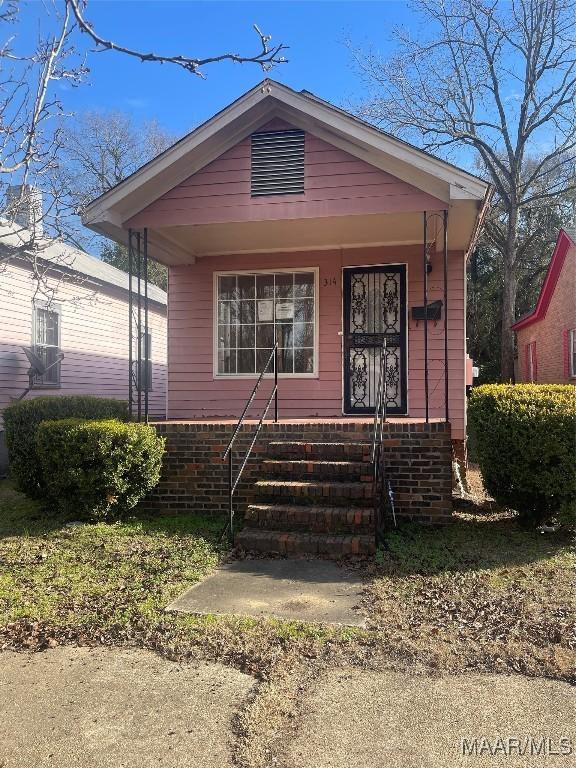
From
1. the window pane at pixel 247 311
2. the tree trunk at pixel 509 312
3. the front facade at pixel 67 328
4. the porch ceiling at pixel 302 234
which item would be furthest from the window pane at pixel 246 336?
the tree trunk at pixel 509 312

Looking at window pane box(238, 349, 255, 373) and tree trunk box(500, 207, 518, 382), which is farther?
tree trunk box(500, 207, 518, 382)

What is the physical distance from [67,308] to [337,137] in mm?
8362

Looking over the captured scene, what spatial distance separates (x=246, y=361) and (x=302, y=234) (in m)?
2.14

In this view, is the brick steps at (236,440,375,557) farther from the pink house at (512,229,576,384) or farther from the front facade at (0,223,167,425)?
the pink house at (512,229,576,384)

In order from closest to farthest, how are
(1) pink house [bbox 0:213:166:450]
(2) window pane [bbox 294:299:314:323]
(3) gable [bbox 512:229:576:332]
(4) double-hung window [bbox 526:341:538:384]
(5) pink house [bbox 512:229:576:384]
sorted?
1. (2) window pane [bbox 294:299:314:323]
2. (1) pink house [bbox 0:213:166:450]
3. (3) gable [bbox 512:229:576:332]
4. (5) pink house [bbox 512:229:576:384]
5. (4) double-hung window [bbox 526:341:538:384]

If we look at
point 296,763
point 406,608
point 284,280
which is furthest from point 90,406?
point 296,763

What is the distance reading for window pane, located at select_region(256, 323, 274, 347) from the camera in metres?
9.31

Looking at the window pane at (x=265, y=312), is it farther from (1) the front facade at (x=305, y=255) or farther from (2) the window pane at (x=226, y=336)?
(2) the window pane at (x=226, y=336)

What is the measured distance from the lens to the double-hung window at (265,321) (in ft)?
30.1

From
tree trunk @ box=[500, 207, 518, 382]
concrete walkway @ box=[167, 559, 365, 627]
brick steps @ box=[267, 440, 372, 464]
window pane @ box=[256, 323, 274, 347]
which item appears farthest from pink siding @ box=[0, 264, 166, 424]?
tree trunk @ box=[500, 207, 518, 382]

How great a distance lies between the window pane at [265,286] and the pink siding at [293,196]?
181 cm

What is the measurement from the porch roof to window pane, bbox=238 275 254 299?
0.77 m

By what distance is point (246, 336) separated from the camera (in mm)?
9422

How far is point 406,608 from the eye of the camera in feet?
13.6
